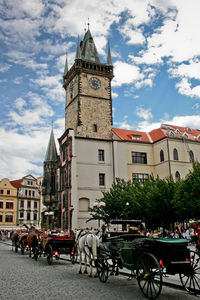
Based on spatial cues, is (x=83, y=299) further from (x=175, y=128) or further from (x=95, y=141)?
(x=175, y=128)

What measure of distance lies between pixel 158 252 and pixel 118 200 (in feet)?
82.4

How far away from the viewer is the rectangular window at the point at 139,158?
151 feet

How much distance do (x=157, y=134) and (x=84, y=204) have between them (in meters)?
16.9

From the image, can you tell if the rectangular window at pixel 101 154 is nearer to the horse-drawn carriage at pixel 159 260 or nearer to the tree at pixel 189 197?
the tree at pixel 189 197

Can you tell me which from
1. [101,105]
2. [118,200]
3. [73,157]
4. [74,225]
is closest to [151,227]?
[118,200]

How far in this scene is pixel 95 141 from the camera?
43781 millimetres

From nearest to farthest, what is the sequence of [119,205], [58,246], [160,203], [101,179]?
[58,246]
[160,203]
[119,205]
[101,179]

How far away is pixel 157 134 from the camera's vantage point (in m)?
48.3

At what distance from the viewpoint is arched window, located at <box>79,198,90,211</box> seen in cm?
4047

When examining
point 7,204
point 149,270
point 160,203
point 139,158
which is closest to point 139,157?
point 139,158

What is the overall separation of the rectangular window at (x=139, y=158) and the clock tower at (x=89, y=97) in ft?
15.6

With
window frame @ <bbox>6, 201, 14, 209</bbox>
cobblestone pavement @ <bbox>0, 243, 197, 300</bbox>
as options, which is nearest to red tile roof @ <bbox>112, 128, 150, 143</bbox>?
window frame @ <bbox>6, 201, 14, 209</bbox>

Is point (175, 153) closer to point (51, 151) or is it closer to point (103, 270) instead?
point (51, 151)

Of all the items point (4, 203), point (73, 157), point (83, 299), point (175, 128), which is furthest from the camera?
point (4, 203)
